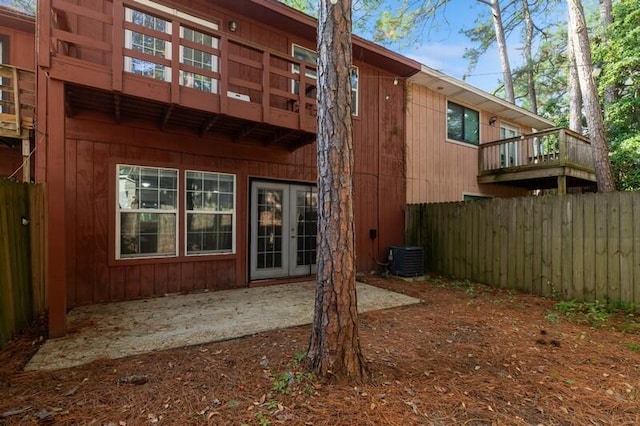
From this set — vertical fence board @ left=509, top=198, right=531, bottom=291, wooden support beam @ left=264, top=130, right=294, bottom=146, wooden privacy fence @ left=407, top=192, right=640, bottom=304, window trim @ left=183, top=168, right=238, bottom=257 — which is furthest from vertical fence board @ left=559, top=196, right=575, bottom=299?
window trim @ left=183, top=168, right=238, bottom=257

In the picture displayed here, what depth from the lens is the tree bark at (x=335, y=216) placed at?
102 inches

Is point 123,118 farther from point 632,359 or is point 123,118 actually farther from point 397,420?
point 632,359

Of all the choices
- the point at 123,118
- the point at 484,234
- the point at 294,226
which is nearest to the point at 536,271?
the point at 484,234

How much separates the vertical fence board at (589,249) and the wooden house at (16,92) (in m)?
9.17

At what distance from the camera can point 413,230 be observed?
8758 mm

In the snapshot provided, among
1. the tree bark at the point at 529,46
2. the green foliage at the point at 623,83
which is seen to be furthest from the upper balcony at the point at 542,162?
the tree bark at the point at 529,46

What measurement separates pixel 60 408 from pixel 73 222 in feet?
11.4

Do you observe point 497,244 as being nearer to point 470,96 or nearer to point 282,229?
point 282,229

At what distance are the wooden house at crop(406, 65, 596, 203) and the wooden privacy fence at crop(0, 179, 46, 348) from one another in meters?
7.96

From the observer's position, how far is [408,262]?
7562 millimetres

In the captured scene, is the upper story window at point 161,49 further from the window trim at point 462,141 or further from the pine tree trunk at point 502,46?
the pine tree trunk at point 502,46

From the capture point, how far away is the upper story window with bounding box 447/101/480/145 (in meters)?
10.3

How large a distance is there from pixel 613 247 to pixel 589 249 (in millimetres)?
311

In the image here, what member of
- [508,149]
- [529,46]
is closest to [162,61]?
[508,149]
